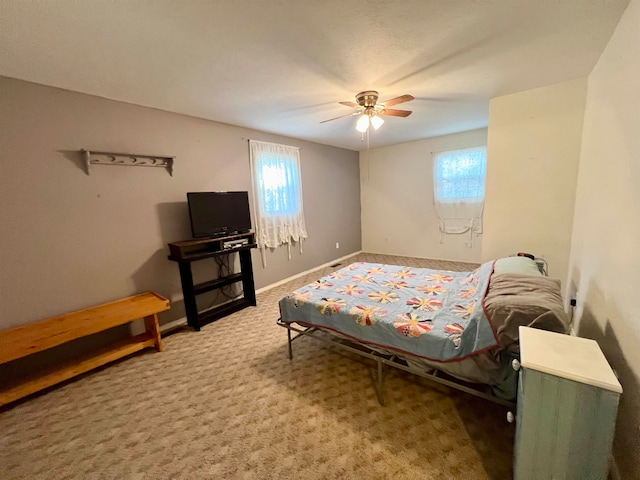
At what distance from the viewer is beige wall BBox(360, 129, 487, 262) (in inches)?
197

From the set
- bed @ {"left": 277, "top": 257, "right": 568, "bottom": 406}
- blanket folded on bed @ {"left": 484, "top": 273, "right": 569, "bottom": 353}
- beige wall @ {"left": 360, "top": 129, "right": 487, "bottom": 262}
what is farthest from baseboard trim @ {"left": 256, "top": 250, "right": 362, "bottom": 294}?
blanket folded on bed @ {"left": 484, "top": 273, "right": 569, "bottom": 353}

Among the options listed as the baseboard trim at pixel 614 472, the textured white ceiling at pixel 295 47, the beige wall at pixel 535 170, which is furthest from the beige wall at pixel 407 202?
the baseboard trim at pixel 614 472

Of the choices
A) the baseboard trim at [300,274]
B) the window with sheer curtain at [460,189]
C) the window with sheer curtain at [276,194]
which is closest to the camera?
the window with sheer curtain at [276,194]

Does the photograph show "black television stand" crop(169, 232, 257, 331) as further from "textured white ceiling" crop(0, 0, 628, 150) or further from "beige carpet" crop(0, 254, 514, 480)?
"textured white ceiling" crop(0, 0, 628, 150)

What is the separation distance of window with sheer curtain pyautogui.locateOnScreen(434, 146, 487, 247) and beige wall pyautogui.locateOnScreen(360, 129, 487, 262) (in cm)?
13

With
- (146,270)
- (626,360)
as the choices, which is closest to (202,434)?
(146,270)

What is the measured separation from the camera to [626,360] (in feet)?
4.15

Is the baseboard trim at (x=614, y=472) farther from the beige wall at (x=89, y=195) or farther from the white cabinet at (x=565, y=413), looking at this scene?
the beige wall at (x=89, y=195)

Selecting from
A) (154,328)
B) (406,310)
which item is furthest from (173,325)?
(406,310)

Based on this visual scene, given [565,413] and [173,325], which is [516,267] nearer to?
[565,413]

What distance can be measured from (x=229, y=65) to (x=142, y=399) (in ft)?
8.70

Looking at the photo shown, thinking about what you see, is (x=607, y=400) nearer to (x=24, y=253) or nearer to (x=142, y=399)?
(x=142, y=399)

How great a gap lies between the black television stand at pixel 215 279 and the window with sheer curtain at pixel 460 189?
12.4 feet

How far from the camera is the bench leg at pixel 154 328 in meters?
2.49
